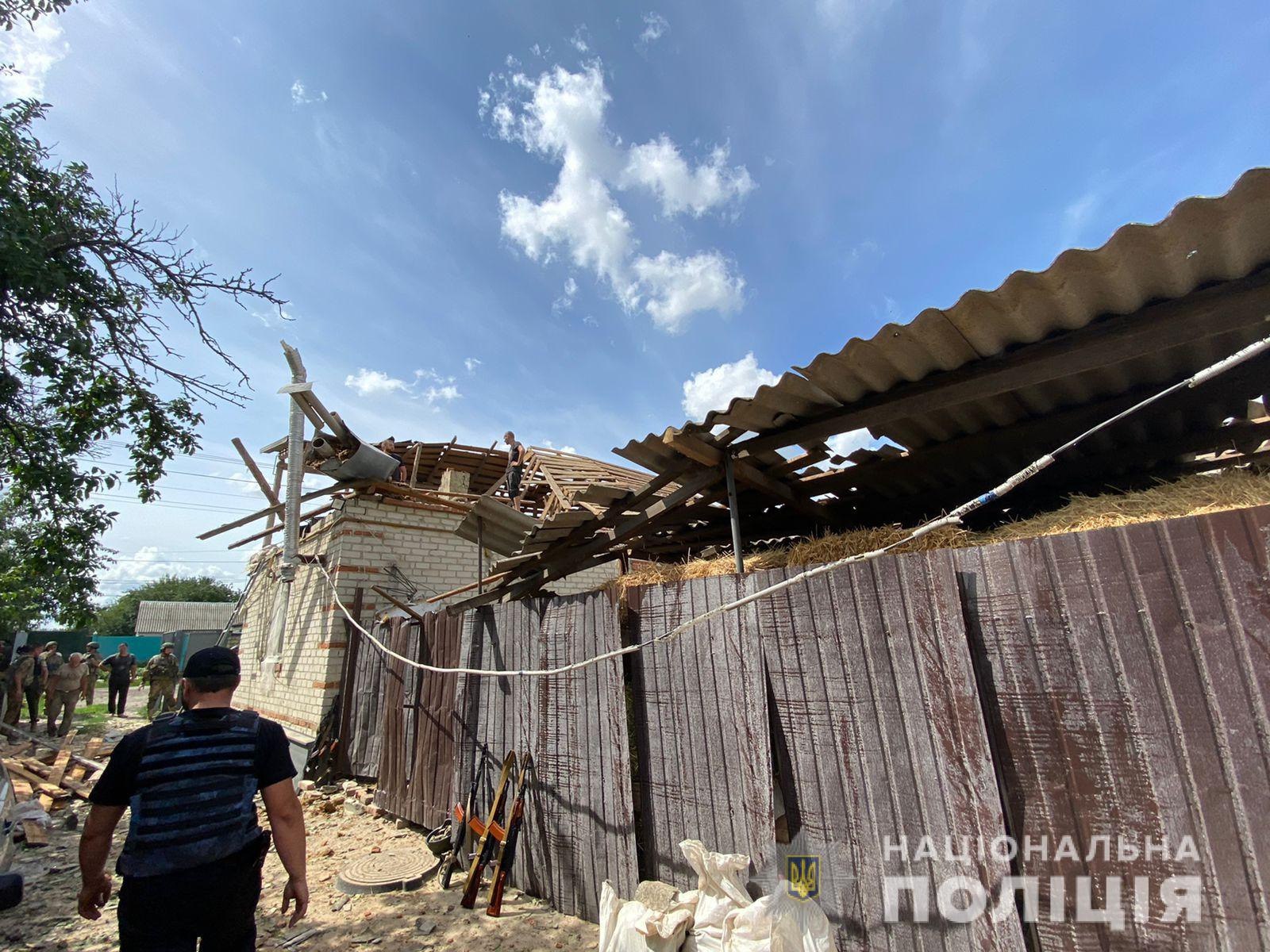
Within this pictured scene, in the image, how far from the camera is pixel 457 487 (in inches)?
442

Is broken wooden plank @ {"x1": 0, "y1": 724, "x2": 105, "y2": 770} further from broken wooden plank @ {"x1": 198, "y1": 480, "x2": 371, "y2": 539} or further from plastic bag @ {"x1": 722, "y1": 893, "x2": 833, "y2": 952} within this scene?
plastic bag @ {"x1": 722, "y1": 893, "x2": 833, "y2": 952}

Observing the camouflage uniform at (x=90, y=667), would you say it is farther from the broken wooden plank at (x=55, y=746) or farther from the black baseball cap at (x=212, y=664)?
the black baseball cap at (x=212, y=664)

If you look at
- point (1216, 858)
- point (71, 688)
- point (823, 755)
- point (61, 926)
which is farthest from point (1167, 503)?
point (71, 688)

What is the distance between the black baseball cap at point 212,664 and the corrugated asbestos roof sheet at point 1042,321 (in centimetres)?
253

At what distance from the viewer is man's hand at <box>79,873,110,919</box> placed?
259 cm

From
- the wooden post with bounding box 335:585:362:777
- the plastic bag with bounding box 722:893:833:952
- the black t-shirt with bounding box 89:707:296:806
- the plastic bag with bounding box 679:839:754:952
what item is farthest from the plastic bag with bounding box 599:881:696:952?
the wooden post with bounding box 335:585:362:777

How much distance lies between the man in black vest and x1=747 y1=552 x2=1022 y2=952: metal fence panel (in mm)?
2508

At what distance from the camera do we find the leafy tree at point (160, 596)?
57.7m

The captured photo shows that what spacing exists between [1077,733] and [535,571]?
4.58 meters

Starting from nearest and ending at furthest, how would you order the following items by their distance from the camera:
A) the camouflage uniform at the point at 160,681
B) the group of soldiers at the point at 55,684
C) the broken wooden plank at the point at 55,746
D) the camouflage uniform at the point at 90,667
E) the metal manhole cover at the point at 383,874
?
the metal manhole cover at the point at 383,874 < the broken wooden plank at the point at 55,746 < the group of soldiers at the point at 55,684 < the camouflage uniform at the point at 160,681 < the camouflage uniform at the point at 90,667

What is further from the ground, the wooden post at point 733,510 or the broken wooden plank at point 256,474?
the broken wooden plank at point 256,474

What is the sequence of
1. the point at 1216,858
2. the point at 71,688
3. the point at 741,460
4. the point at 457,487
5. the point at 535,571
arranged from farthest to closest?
1. the point at 71,688
2. the point at 457,487
3. the point at 535,571
4. the point at 741,460
5. the point at 1216,858

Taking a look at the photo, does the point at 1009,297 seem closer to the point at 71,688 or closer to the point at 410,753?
the point at 410,753

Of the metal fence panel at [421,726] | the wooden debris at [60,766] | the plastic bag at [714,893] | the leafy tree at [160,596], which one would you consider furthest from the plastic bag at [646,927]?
the leafy tree at [160,596]
